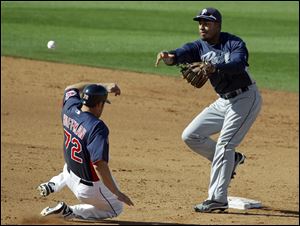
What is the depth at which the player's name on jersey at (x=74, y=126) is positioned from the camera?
7422 millimetres

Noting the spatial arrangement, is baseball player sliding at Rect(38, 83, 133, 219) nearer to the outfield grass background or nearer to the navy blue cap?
the navy blue cap

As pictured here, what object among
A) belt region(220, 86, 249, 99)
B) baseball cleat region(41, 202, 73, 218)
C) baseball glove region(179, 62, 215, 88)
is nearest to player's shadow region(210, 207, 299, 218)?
belt region(220, 86, 249, 99)

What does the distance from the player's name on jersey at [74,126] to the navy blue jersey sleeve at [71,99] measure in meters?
0.17

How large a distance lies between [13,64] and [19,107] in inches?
136

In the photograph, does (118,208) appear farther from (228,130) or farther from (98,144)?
(228,130)

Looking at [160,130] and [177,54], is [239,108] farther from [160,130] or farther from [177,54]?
[160,130]

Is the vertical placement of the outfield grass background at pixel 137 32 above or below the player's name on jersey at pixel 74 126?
above

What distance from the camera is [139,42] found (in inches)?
867

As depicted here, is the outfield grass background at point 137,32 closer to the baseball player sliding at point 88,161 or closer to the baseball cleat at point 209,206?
the baseball cleat at point 209,206

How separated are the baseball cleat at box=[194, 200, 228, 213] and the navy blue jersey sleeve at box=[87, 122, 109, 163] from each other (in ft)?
6.11

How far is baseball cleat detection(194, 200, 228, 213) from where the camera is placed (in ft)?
28.7

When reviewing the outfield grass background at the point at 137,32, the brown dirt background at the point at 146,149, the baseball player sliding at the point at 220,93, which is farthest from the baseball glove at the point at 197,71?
the outfield grass background at the point at 137,32

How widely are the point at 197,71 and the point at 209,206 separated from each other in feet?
4.53

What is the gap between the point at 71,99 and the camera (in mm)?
7988
